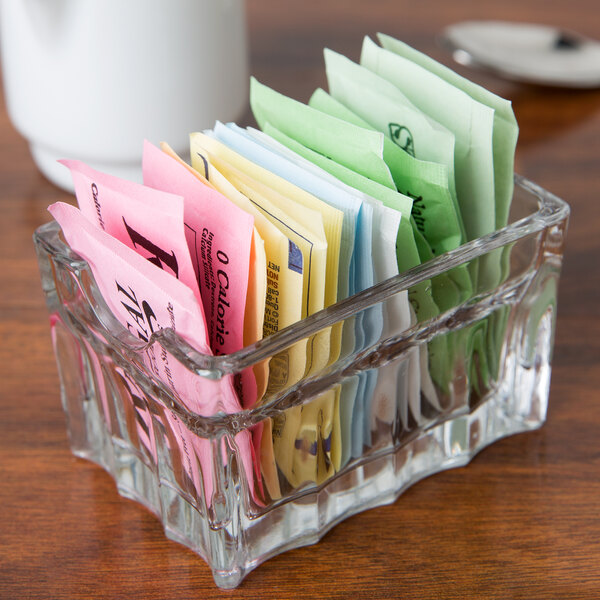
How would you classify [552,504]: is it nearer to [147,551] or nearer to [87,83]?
[147,551]

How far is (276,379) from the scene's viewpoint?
0.44 m

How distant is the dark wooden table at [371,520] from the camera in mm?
493

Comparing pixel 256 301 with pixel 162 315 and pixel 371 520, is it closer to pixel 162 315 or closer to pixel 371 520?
pixel 162 315

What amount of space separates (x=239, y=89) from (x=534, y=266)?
312 millimetres

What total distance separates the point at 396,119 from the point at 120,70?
27 cm

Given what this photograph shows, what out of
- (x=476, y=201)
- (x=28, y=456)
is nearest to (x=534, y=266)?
(x=476, y=201)

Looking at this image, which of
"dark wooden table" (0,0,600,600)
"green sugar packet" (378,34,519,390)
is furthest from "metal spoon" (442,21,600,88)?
"green sugar packet" (378,34,519,390)

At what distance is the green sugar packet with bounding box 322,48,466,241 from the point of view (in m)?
0.48

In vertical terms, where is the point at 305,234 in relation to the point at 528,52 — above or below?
above

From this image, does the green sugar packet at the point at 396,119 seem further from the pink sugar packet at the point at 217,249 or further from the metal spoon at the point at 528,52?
the metal spoon at the point at 528,52

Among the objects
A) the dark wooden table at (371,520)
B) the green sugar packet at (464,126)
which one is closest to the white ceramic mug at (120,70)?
the dark wooden table at (371,520)

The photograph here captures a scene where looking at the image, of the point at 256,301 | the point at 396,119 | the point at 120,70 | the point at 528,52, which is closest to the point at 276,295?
the point at 256,301

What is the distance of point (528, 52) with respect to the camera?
3.22 ft

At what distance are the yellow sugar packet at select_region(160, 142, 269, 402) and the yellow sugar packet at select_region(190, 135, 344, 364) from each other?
2 centimetres
